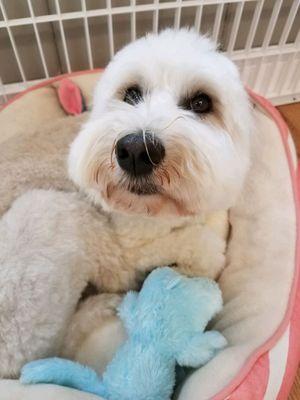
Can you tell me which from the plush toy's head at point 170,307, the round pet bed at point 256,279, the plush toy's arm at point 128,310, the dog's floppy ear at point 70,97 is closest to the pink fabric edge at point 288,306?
the round pet bed at point 256,279

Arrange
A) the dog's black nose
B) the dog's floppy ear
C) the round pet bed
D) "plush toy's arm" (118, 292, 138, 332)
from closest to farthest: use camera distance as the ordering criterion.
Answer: the dog's black nose < the round pet bed < "plush toy's arm" (118, 292, 138, 332) < the dog's floppy ear

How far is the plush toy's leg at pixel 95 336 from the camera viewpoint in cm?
80

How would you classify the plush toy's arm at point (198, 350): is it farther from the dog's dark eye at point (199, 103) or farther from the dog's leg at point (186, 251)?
the dog's dark eye at point (199, 103)

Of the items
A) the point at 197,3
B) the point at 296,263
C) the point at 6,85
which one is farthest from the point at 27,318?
the point at 197,3

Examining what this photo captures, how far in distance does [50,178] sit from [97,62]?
608 mm

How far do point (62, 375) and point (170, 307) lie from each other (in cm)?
23

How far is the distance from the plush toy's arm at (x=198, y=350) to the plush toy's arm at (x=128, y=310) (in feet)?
0.37

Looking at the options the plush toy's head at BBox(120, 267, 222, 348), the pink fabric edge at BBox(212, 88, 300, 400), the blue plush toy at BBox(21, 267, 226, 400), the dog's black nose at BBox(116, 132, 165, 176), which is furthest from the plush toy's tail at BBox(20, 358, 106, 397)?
the dog's black nose at BBox(116, 132, 165, 176)

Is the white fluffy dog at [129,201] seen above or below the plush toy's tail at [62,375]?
above

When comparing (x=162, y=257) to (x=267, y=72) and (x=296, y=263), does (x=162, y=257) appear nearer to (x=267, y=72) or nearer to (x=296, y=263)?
(x=296, y=263)

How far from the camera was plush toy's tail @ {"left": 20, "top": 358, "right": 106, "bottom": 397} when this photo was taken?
68cm

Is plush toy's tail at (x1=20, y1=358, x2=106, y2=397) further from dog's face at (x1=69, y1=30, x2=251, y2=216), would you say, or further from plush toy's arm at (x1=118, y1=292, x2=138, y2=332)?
dog's face at (x1=69, y1=30, x2=251, y2=216)

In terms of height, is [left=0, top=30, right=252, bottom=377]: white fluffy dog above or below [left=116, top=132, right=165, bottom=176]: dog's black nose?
below

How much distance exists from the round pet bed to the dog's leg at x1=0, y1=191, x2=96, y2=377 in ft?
0.25
